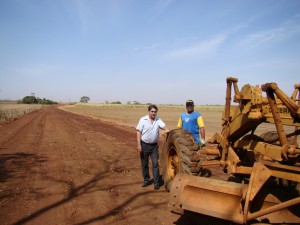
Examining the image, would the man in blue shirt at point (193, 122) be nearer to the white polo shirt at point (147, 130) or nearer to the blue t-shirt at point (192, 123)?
the blue t-shirt at point (192, 123)

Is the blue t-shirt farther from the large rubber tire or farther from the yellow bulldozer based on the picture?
the yellow bulldozer

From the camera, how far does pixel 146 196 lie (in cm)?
570

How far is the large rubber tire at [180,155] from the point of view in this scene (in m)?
4.90

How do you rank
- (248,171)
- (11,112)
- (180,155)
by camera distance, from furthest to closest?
(11,112), (180,155), (248,171)

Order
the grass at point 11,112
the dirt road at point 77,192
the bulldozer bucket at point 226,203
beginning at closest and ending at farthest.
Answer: the bulldozer bucket at point 226,203, the dirt road at point 77,192, the grass at point 11,112

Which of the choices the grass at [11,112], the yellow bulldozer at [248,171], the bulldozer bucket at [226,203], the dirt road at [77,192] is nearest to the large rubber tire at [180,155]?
the yellow bulldozer at [248,171]

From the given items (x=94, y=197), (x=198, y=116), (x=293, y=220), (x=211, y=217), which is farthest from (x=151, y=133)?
(x=293, y=220)

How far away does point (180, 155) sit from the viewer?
5.09m

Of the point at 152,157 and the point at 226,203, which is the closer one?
the point at 226,203

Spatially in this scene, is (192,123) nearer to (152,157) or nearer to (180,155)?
(152,157)

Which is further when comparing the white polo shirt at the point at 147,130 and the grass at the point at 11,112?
the grass at the point at 11,112

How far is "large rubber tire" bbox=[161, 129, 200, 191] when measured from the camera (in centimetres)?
490

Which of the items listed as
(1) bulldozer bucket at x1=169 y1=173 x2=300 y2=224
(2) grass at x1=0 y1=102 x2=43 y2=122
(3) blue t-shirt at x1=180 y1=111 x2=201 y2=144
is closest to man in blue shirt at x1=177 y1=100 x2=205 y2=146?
(3) blue t-shirt at x1=180 y1=111 x2=201 y2=144

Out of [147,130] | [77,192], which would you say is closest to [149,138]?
[147,130]
